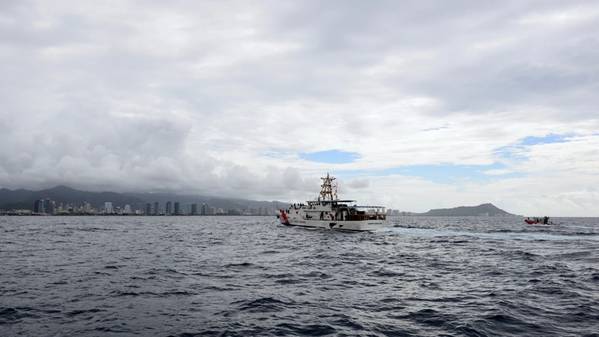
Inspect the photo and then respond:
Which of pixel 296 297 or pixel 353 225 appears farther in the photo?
pixel 353 225

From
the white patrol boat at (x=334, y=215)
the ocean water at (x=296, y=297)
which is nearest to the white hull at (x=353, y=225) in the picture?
the white patrol boat at (x=334, y=215)

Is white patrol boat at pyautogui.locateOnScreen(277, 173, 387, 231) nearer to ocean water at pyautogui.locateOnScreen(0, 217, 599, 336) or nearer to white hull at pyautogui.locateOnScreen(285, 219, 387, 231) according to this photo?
white hull at pyautogui.locateOnScreen(285, 219, 387, 231)

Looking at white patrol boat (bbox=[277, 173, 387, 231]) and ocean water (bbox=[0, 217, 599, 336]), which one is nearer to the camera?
ocean water (bbox=[0, 217, 599, 336])

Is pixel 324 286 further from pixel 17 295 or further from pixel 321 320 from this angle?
pixel 17 295

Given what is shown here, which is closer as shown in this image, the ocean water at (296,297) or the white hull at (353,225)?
the ocean water at (296,297)

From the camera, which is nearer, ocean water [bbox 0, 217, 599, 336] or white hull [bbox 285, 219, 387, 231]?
ocean water [bbox 0, 217, 599, 336]

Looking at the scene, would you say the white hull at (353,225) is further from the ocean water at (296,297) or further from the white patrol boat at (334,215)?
the ocean water at (296,297)

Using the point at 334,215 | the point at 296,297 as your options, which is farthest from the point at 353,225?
the point at 296,297

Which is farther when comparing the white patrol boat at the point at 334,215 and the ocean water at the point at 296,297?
the white patrol boat at the point at 334,215

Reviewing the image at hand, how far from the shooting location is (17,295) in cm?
2122

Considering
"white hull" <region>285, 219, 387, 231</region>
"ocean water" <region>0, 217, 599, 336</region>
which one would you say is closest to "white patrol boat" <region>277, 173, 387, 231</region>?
"white hull" <region>285, 219, 387, 231</region>

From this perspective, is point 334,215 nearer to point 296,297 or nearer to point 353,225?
point 353,225

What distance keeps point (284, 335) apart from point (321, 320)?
265 centimetres

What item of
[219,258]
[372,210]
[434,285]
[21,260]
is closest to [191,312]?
[434,285]
